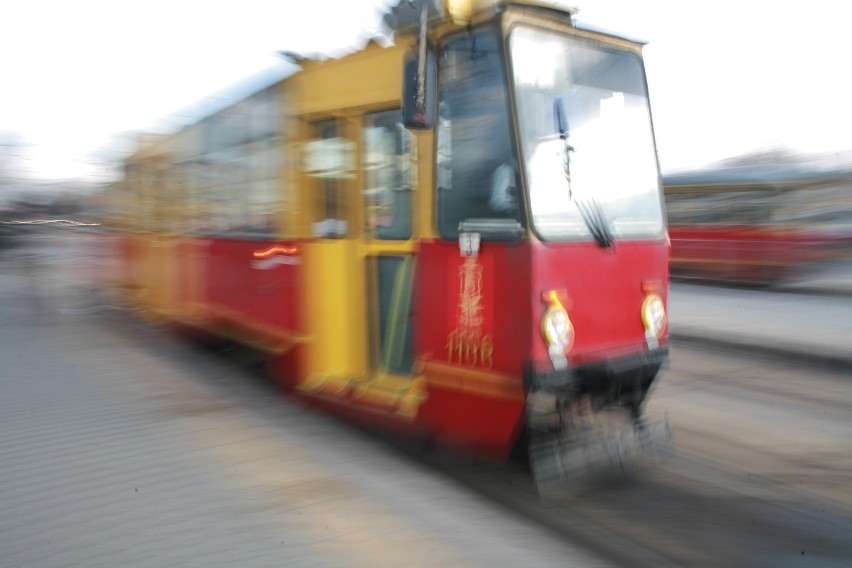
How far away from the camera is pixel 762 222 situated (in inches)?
713

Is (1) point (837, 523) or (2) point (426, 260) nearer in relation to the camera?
(1) point (837, 523)

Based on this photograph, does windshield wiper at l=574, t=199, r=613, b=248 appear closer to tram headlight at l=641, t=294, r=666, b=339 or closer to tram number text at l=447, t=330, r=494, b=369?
tram headlight at l=641, t=294, r=666, b=339

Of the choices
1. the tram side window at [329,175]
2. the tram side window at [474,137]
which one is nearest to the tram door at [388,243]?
the tram side window at [329,175]

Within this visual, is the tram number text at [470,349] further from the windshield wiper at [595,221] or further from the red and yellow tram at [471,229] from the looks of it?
the windshield wiper at [595,221]

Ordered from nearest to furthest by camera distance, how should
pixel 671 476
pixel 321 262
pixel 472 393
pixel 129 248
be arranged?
pixel 472 393
pixel 671 476
pixel 321 262
pixel 129 248

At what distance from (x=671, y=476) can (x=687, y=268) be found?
51.0 ft

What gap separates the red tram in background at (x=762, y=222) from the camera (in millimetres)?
17797

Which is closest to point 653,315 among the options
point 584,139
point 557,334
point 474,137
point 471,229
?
point 557,334

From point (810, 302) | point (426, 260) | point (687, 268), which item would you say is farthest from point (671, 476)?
point (687, 268)

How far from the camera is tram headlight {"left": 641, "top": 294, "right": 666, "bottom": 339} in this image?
197 inches

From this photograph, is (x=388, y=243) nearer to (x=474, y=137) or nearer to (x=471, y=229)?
(x=471, y=229)

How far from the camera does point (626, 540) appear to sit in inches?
159

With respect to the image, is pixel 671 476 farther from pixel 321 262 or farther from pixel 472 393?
pixel 321 262

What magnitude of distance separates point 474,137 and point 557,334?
1286mm
